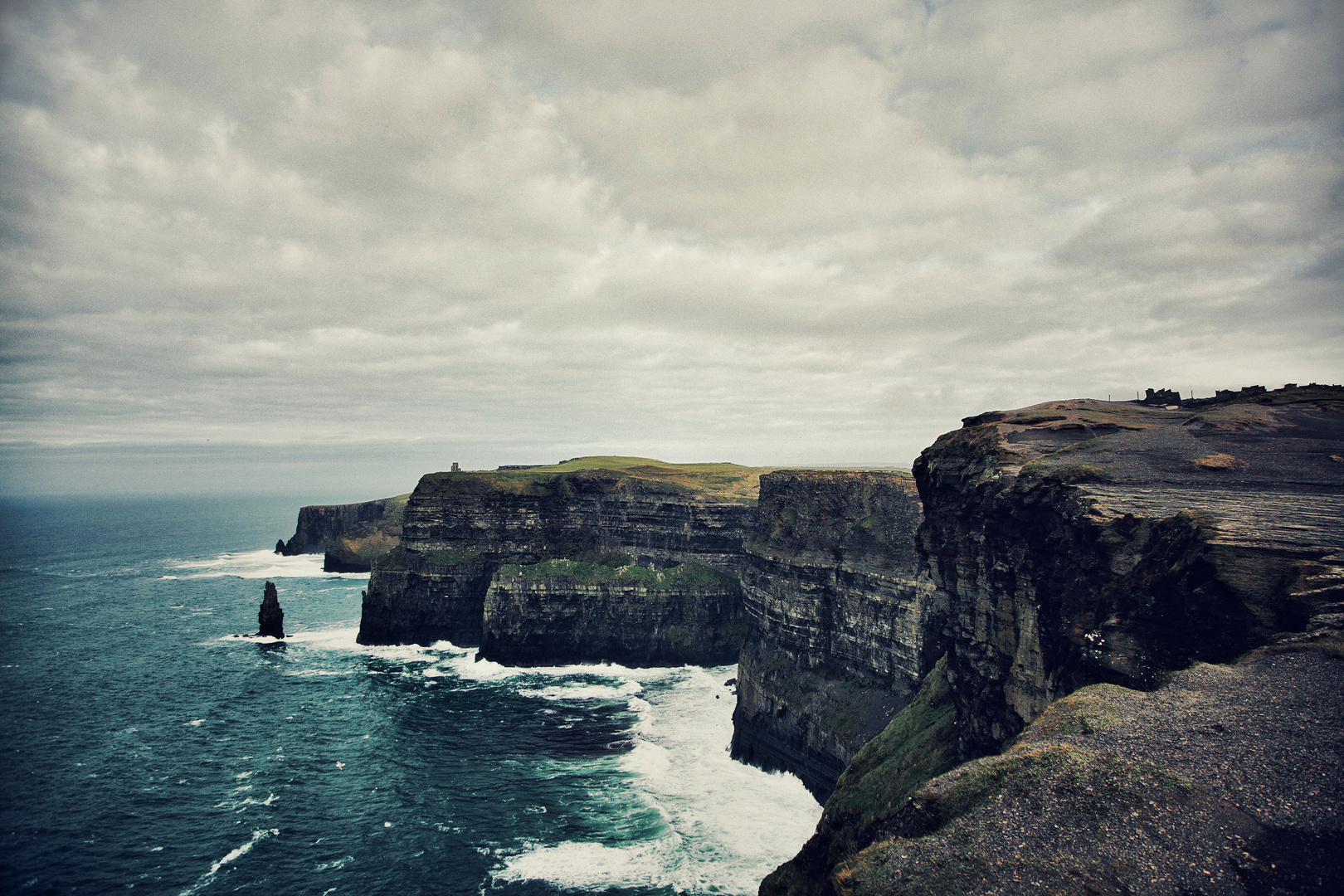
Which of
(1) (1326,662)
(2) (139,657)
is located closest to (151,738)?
(2) (139,657)

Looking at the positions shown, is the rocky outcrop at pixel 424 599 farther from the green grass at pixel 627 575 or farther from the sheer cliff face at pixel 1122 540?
the sheer cliff face at pixel 1122 540

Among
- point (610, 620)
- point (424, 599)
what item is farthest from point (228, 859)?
point (424, 599)

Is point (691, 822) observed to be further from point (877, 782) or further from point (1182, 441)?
point (1182, 441)

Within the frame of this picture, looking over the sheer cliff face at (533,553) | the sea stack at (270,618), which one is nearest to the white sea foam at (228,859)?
the sheer cliff face at (533,553)

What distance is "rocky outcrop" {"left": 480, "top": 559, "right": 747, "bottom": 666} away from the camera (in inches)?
3083

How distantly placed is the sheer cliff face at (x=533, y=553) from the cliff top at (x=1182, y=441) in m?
51.1

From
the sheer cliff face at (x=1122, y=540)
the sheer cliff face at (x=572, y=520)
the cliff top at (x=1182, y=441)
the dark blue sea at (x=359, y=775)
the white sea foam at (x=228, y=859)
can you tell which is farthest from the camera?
the sheer cliff face at (x=572, y=520)

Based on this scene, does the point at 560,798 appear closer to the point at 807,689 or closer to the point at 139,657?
the point at 807,689

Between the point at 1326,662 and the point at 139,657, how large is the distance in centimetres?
9844

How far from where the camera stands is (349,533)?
140 meters

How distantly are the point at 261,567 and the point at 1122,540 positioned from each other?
166 metres

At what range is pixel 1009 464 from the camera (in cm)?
2895

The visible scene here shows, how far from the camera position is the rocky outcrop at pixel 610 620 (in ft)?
257

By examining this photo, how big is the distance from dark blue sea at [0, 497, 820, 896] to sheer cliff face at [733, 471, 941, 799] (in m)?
4.01
